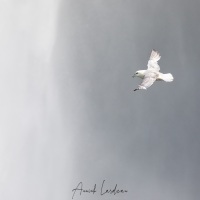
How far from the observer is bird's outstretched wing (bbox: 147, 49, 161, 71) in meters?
54.2

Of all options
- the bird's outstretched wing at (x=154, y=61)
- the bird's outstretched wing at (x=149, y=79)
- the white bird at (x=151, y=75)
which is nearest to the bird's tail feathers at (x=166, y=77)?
the white bird at (x=151, y=75)

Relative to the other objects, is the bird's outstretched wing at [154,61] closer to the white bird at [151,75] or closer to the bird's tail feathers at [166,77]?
the white bird at [151,75]

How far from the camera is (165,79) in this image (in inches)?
1948

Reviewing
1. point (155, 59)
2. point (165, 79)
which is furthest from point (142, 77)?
point (155, 59)

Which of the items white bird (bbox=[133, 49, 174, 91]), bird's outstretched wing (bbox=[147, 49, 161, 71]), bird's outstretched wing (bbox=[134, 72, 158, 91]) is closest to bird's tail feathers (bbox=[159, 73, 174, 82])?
white bird (bbox=[133, 49, 174, 91])

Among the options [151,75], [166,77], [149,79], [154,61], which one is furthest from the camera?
[154,61]

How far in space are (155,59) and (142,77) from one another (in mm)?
8381

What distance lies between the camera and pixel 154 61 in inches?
2237

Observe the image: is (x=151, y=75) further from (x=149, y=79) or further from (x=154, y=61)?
(x=154, y=61)

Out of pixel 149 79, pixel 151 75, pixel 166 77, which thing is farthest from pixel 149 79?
pixel 166 77

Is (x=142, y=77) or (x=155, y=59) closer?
(x=142, y=77)

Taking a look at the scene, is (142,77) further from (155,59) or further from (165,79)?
(155,59)

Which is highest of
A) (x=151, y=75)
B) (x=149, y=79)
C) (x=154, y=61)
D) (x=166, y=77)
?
(x=154, y=61)

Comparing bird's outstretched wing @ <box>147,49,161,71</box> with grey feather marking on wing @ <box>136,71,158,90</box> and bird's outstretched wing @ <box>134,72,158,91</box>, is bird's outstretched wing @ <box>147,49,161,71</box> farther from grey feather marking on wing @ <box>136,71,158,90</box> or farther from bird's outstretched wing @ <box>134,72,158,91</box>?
bird's outstretched wing @ <box>134,72,158,91</box>
